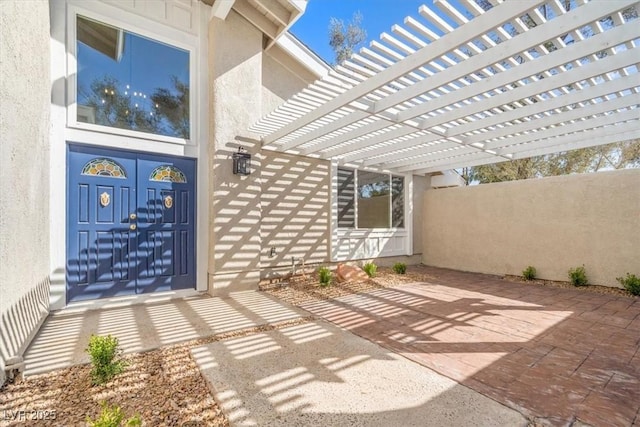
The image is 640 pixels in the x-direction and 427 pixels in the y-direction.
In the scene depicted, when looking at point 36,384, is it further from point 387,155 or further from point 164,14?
point 387,155

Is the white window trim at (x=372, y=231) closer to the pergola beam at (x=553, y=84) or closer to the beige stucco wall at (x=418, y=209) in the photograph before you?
the beige stucco wall at (x=418, y=209)

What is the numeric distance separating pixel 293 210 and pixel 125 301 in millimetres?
3783

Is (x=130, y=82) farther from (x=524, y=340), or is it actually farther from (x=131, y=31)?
(x=524, y=340)

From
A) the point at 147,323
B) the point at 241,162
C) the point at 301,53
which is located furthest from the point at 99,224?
the point at 301,53

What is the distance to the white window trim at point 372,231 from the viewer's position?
7.77 metres

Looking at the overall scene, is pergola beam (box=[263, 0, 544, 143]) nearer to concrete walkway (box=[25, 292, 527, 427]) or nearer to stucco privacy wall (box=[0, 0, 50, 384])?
concrete walkway (box=[25, 292, 527, 427])

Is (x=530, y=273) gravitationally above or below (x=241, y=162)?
below

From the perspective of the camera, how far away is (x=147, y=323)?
13.3ft

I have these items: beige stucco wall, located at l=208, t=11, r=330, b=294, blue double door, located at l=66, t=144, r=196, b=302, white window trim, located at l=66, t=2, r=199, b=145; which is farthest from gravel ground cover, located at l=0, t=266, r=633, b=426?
white window trim, located at l=66, t=2, r=199, b=145

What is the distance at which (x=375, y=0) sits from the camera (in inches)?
360

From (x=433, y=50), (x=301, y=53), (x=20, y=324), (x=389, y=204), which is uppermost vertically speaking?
(x=301, y=53)

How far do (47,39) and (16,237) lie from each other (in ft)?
10.1

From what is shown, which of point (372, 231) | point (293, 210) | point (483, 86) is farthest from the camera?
point (372, 231)

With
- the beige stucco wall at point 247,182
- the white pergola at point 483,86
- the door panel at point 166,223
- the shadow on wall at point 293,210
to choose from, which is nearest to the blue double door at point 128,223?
the door panel at point 166,223
